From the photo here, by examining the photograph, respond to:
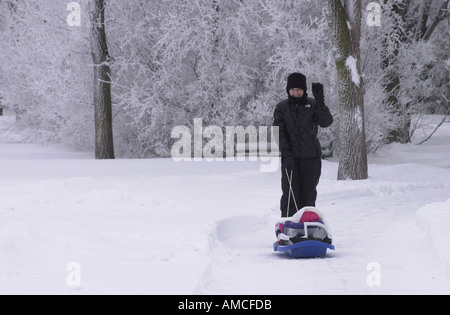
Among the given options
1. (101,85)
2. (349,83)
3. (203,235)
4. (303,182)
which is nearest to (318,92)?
(303,182)

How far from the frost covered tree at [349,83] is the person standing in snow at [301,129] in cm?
695

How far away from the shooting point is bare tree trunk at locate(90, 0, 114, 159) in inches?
848

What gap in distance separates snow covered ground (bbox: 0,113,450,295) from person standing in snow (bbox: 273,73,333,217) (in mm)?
951

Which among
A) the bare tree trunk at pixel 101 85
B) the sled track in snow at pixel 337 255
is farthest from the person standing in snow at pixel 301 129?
the bare tree trunk at pixel 101 85

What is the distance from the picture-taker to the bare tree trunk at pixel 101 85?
2154cm

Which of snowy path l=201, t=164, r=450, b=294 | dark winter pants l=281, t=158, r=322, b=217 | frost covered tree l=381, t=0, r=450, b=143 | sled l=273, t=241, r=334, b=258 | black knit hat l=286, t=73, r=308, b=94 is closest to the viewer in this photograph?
snowy path l=201, t=164, r=450, b=294

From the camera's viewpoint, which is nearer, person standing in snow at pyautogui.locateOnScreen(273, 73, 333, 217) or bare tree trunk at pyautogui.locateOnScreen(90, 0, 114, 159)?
person standing in snow at pyautogui.locateOnScreen(273, 73, 333, 217)

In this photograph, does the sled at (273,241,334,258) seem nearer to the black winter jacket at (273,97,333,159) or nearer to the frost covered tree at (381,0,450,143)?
the black winter jacket at (273,97,333,159)

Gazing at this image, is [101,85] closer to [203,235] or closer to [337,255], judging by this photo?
[203,235]

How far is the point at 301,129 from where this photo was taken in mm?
9930

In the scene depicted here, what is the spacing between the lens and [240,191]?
15.0 meters

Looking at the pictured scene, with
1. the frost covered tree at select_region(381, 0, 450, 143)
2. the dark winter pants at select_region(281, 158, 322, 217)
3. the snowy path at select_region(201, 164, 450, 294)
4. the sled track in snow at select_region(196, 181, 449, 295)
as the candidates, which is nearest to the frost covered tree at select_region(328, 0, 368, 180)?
the sled track in snow at select_region(196, 181, 449, 295)

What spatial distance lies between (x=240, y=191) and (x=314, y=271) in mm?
7279

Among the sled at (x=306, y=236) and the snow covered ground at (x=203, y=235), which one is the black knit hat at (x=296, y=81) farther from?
the snow covered ground at (x=203, y=235)
